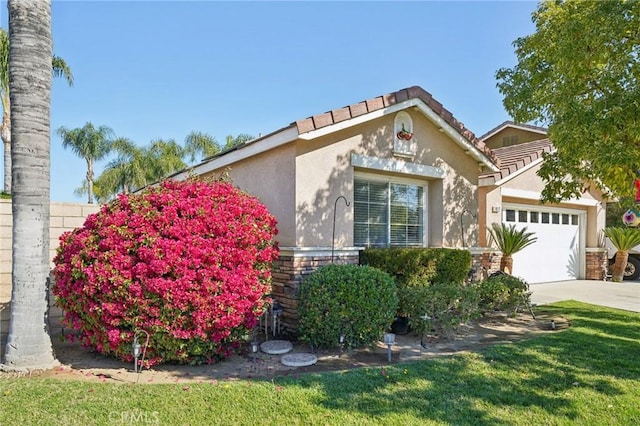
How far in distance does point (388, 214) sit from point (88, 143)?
43502 mm

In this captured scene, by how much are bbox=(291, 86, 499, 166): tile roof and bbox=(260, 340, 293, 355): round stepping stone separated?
11.9 ft

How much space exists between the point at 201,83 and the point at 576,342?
14.6m

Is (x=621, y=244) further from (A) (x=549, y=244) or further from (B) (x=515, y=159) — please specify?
(B) (x=515, y=159)

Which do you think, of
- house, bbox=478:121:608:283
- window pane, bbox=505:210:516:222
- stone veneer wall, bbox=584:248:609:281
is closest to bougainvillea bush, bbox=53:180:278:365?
house, bbox=478:121:608:283

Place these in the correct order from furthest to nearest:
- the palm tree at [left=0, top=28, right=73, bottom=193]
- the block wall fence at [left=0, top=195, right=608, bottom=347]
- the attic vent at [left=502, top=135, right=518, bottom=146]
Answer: the palm tree at [left=0, top=28, right=73, bottom=193], the attic vent at [left=502, top=135, right=518, bottom=146], the block wall fence at [left=0, top=195, right=608, bottom=347]

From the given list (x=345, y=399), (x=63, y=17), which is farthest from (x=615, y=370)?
(x=63, y=17)

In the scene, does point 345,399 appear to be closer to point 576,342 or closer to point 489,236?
point 576,342

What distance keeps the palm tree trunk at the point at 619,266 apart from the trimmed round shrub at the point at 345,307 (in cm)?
1397

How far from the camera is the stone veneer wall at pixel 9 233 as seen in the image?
647 cm

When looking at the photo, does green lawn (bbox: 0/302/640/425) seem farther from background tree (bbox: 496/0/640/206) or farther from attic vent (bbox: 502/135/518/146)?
attic vent (bbox: 502/135/518/146)

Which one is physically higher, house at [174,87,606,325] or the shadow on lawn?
house at [174,87,606,325]

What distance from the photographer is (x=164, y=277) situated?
517cm

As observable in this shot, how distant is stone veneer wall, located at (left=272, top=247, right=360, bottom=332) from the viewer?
7.13 metres

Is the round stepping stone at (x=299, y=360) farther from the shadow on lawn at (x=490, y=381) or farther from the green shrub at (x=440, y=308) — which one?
the green shrub at (x=440, y=308)
